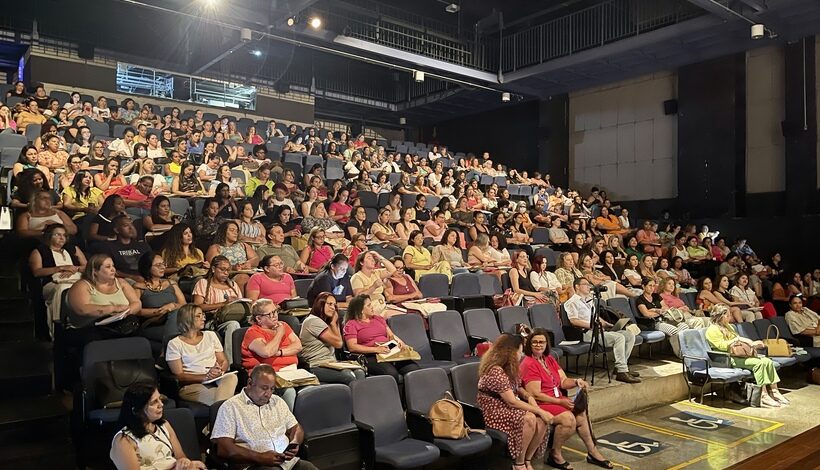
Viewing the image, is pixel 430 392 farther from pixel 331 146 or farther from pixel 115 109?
pixel 115 109

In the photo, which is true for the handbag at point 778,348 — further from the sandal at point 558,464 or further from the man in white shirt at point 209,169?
the man in white shirt at point 209,169

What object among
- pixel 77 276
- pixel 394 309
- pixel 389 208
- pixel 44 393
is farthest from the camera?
pixel 389 208

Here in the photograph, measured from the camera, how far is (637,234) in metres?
9.68

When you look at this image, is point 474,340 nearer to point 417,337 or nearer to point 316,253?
point 417,337

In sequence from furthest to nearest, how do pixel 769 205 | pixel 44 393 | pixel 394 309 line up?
pixel 769 205
pixel 394 309
pixel 44 393

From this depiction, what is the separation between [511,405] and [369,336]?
1.15 meters

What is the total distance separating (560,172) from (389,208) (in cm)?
755

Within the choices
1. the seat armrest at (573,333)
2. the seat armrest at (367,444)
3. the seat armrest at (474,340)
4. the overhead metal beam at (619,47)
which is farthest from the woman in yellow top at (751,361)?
the overhead metal beam at (619,47)

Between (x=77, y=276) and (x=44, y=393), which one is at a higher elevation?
(x=77, y=276)

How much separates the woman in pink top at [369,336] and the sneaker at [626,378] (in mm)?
2234

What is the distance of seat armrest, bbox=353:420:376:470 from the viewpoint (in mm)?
3207

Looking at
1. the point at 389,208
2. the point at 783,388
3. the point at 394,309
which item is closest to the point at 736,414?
the point at 783,388

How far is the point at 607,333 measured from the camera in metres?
5.73

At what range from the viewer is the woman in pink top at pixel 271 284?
4590 millimetres
